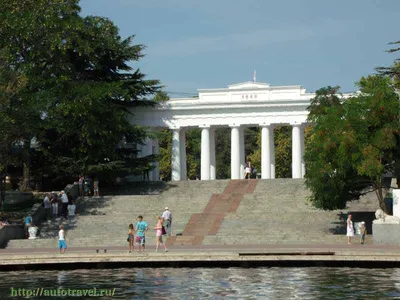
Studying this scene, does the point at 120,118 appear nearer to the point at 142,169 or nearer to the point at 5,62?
the point at 142,169

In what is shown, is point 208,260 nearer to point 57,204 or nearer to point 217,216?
point 217,216

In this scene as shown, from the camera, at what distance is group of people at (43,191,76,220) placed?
63.1m

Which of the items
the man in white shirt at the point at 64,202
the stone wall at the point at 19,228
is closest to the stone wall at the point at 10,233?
the stone wall at the point at 19,228

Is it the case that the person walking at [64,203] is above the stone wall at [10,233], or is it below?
above

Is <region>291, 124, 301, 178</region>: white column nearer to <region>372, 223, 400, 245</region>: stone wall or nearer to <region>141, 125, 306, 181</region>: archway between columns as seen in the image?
<region>141, 125, 306, 181</region>: archway between columns

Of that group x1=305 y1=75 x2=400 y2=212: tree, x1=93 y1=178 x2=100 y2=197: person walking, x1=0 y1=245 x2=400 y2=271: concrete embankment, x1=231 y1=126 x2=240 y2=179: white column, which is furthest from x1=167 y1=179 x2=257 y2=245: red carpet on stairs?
x1=0 y1=245 x2=400 y2=271: concrete embankment

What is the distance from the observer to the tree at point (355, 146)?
5353 centimetres

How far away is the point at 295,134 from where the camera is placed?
8269 centimetres

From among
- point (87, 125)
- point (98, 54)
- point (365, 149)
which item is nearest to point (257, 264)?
point (365, 149)

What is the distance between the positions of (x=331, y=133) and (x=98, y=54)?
87.9ft

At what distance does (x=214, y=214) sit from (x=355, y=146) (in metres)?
11.8

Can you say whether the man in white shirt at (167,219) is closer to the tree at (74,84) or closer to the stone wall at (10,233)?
the stone wall at (10,233)

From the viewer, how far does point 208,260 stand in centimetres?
4156

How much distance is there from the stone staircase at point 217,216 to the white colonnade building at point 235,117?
9.28 meters
